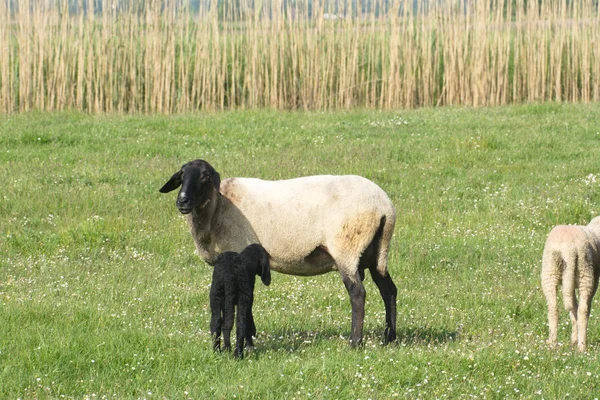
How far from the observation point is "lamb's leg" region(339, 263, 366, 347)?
772 cm

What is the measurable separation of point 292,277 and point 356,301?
301 cm

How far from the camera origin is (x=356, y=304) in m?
7.77

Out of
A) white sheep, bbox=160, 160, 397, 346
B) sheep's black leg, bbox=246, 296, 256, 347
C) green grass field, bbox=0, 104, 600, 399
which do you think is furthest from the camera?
white sheep, bbox=160, 160, 397, 346

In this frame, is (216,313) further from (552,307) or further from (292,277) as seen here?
(292,277)

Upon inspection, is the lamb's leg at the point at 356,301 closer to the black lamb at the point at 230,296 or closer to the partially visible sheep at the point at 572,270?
the black lamb at the point at 230,296

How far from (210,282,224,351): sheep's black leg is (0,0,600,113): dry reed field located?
1379cm

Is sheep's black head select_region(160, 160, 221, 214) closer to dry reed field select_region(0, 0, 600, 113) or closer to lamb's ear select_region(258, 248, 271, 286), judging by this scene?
lamb's ear select_region(258, 248, 271, 286)

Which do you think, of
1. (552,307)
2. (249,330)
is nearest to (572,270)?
(552,307)

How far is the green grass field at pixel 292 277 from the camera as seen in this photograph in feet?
22.1

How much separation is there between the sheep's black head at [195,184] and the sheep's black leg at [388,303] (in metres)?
1.58

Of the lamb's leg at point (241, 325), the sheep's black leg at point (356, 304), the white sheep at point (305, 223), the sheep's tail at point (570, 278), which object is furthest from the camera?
the white sheep at point (305, 223)

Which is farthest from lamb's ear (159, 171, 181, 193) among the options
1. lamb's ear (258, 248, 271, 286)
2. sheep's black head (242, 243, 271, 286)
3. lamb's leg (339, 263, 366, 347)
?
lamb's leg (339, 263, 366, 347)

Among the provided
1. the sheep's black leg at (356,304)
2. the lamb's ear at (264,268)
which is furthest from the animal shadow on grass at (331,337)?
the lamb's ear at (264,268)

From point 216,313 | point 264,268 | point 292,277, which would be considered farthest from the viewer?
point 292,277
